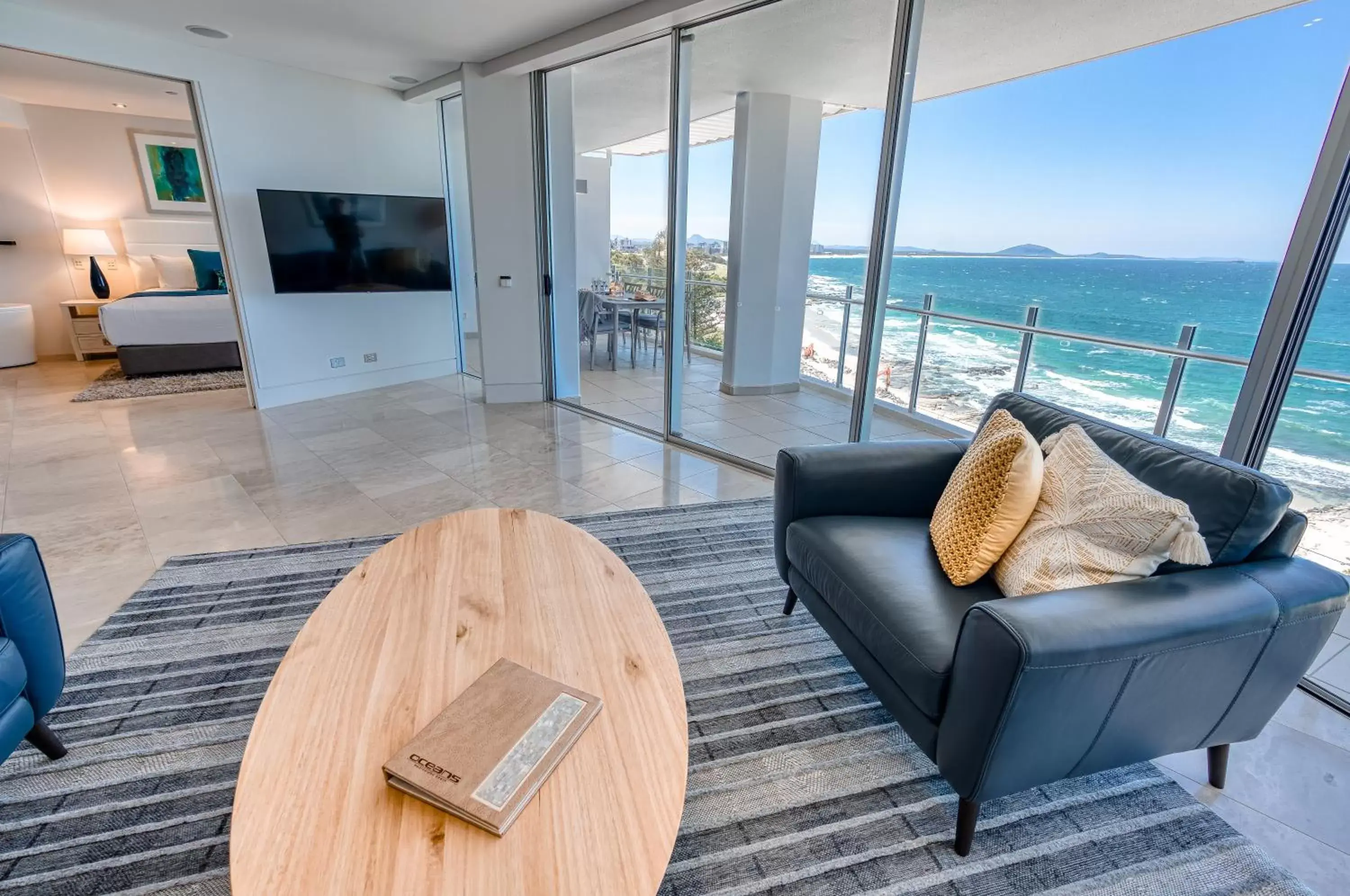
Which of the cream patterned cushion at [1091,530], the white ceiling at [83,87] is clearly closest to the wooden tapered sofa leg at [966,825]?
the cream patterned cushion at [1091,530]

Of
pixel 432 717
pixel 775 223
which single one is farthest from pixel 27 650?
pixel 775 223

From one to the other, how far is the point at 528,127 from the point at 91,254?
5.19 meters

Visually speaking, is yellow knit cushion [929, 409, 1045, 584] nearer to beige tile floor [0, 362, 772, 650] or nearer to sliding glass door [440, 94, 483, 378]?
beige tile floor [0, 362, 772, 650]

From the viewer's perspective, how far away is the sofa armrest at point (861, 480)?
1.98 metres

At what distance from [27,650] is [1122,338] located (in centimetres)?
451

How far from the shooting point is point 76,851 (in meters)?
1.31

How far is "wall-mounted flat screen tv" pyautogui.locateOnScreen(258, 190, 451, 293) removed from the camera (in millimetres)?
4629

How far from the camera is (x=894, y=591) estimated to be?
155 centimetres

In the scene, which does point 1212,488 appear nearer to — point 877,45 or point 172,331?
point 877,45

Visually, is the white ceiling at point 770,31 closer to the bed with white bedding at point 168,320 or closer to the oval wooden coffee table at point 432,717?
the bed with white bedding at point 168,320

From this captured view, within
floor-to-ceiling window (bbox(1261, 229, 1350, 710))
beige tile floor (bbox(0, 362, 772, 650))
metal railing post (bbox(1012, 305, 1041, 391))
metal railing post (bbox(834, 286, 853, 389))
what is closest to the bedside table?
beige tile floor (bbox(0, 362, 772, 650))

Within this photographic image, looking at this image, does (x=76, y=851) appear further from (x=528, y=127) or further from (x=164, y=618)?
(x=528, y=127)

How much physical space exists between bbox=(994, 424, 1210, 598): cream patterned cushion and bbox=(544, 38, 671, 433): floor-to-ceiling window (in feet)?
8.90

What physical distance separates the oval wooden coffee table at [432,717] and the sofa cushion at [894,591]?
0.56m
